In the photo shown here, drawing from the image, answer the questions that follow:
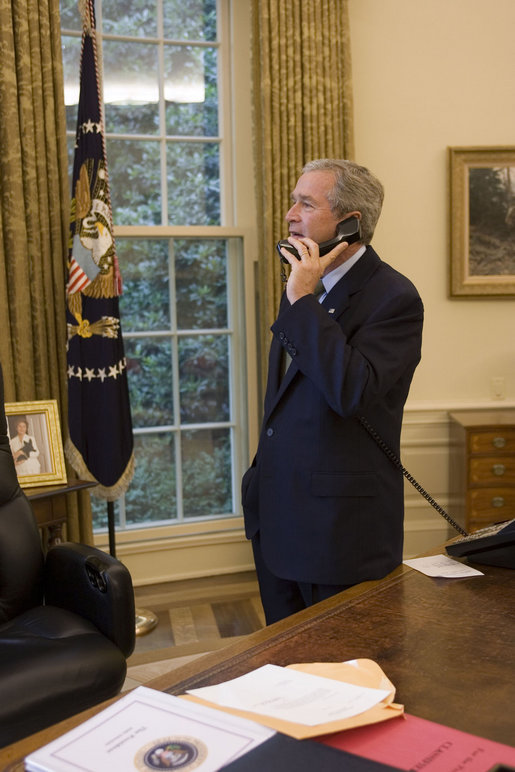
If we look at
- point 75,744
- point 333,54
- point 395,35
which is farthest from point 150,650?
point 395,35

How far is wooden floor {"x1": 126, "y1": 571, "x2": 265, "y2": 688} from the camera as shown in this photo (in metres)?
3.37

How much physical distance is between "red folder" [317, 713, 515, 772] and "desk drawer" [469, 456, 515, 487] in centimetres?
329

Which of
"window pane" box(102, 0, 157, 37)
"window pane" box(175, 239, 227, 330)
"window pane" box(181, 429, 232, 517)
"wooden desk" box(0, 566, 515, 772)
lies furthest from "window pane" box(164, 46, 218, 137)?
"wooden desk" box(0, 566, 515, 772)

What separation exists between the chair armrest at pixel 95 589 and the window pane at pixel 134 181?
2.48 meters

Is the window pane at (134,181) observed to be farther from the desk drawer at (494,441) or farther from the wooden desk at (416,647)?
the wooden desk at (416,647)

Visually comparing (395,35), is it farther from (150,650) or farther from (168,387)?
(150,650)

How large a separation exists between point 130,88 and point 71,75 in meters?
0.33

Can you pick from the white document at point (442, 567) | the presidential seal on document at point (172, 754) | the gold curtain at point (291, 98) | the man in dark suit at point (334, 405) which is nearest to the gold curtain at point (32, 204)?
the gold curtain at point (291, 98)

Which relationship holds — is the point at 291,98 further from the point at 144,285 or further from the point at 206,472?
the point at 206,472

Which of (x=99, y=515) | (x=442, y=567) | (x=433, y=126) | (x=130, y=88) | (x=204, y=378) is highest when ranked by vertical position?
(x=130, y=88)

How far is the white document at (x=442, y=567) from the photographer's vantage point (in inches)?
64.4

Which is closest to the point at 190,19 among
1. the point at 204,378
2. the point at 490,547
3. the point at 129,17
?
the point at 129,17

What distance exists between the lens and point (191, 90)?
4.42 metres

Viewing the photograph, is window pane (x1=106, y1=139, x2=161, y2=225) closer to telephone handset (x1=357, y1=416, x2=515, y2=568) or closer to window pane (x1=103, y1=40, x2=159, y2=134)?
window pane (x1=103, y1=40, x2=159, y2=134)
